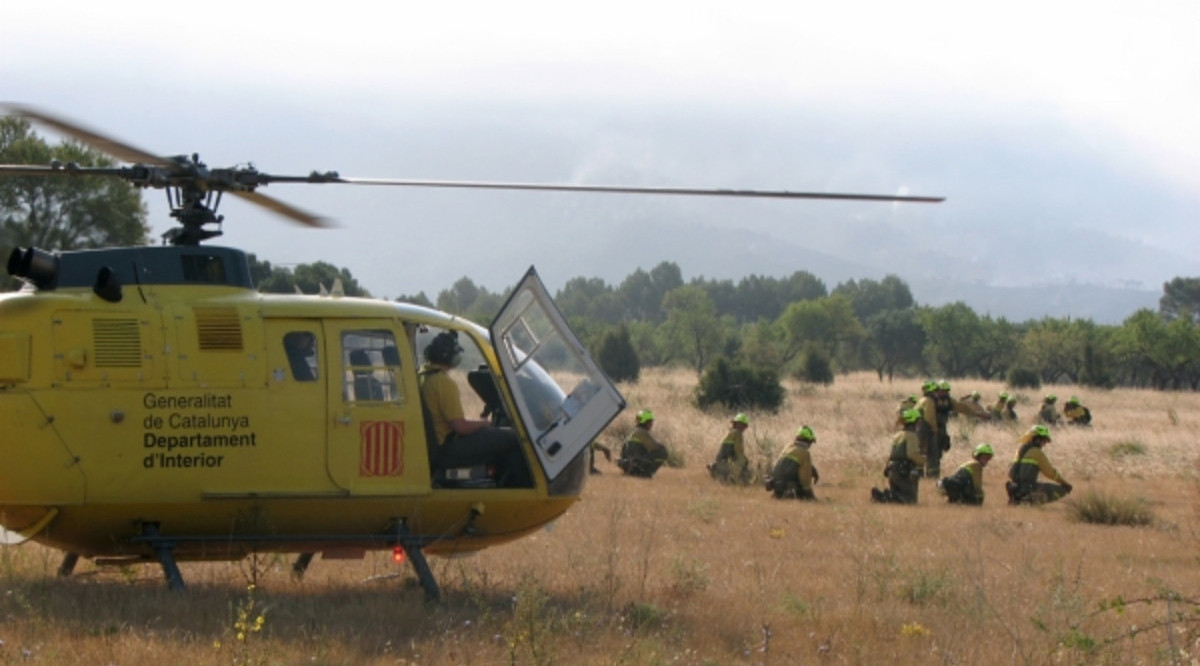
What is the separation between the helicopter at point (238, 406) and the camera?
865 centimetres

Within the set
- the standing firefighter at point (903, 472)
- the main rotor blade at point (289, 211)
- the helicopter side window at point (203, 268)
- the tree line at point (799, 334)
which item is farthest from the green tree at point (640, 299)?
the helicopter side window at point (203, 268)

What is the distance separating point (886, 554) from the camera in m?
12.2

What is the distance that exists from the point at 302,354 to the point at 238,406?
1.86 feet

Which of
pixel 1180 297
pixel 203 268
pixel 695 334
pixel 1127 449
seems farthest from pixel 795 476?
pixel 1180 297

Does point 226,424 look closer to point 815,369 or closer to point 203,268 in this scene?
point 203,268

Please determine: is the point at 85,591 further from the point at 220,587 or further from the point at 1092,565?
the point at 1092,565

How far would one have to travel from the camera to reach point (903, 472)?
18062mm

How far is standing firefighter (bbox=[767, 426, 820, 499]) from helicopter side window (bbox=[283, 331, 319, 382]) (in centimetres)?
1019

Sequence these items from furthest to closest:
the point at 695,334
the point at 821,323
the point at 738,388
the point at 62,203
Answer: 1. the point at 821,323
2. the point at 695,334
3. the point at 738,388
4. the point at 62,203

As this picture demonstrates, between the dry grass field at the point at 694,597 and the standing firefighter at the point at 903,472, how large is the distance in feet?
2.75

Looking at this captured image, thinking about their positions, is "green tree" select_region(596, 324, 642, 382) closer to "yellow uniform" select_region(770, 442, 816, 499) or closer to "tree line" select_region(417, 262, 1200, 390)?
"tree line" select_region(417, 262, 1200, 390)

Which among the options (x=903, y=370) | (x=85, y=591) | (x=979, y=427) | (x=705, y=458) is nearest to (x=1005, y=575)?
(x=85, y=591)

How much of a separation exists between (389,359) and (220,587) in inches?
79.4

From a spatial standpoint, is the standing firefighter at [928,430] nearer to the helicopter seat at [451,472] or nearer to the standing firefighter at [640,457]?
the standing firefighter at [640,457]
